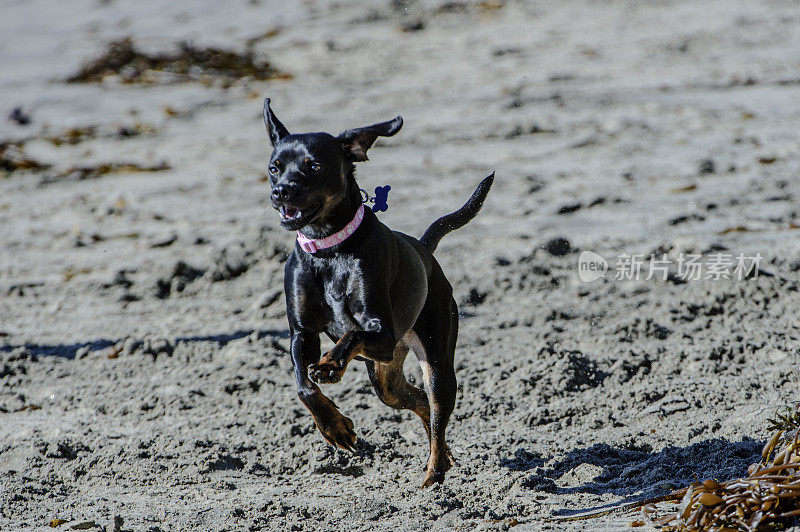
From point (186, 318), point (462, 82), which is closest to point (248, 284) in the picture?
point (186, 318)

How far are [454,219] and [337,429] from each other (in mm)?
1271

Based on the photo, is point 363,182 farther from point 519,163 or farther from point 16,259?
point 16,259

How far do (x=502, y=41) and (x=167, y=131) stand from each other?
4.41 meters

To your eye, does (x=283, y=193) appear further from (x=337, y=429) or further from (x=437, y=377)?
(x=437, y=377)

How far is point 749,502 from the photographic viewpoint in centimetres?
296

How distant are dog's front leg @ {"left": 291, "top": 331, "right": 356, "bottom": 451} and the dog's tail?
941mm

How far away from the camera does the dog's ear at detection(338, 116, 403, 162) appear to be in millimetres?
3393

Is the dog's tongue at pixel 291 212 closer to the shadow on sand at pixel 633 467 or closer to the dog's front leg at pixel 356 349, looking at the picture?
the dog's front leg at pixel 356 349

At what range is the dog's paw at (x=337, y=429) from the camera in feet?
11.3

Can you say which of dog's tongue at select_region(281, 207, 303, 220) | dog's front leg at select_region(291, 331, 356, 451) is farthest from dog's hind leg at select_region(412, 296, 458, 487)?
dog's tongue at select_region(281, 207, 303, 220)

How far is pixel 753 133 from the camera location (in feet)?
27.1

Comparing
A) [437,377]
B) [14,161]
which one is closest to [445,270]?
[437,377]

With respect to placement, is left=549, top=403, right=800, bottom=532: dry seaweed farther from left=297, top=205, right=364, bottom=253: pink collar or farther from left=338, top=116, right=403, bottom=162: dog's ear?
left=338, top=116, right=403, bottom=162: dog's ear

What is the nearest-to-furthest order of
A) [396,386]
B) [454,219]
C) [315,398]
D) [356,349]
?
[356,349], [315,398], [396,386], [454,219]
